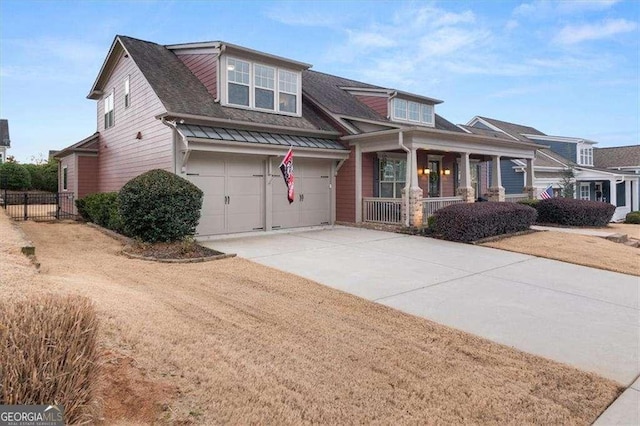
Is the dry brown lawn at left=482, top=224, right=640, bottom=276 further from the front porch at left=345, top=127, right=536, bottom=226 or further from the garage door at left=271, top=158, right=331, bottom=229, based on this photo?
the garage door at left=271, top=158, right=331, bottom=229

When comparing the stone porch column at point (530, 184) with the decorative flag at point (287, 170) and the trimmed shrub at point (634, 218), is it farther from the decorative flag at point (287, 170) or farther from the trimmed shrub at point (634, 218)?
the decorative flag at point (287, 170)

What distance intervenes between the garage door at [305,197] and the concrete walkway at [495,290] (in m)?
2.15

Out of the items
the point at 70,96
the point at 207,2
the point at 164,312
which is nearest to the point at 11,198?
the point at 70,96

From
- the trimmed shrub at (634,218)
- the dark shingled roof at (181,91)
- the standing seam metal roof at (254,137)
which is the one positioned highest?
the dark shingled roof at (181,91)

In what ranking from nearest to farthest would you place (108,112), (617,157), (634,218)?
(108,112), (634,218), (617,157)

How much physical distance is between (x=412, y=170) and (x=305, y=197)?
3791 mm

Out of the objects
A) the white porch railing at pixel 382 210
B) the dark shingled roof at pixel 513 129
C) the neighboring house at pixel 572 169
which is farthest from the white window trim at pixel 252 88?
the dark shingled roof at pixel 513 129

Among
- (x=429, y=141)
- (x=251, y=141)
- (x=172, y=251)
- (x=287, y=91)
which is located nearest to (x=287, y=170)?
(x=251, y=141)

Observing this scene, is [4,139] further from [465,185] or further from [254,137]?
[465,185]

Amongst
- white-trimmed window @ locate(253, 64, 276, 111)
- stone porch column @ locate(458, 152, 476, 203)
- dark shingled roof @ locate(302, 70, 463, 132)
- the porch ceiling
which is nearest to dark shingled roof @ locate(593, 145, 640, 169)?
dark shingled roof @ locate(302, 70, 463, 132)

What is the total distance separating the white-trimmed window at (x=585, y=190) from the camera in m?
27.7

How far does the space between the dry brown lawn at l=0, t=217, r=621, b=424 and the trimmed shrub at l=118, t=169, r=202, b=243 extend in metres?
3.53

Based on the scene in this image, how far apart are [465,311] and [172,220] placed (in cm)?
689

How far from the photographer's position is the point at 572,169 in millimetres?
25172
